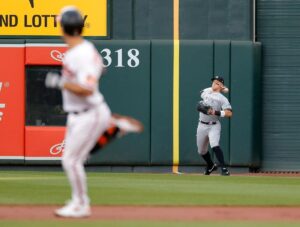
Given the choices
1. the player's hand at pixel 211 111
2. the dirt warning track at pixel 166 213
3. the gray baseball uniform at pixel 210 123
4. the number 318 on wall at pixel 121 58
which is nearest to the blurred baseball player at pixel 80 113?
the dirt warning track at pixel 166 213

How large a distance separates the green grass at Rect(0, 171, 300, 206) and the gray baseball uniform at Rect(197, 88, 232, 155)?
2.21m

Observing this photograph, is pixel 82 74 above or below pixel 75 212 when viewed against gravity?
above

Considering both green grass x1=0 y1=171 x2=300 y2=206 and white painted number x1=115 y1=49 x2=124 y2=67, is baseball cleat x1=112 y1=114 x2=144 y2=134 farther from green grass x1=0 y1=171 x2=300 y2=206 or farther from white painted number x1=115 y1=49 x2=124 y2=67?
white painted number x1=115 y1=49 x2=124 y2=67

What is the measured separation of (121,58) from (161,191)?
788 centimetres

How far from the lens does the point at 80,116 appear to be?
884 centimetres

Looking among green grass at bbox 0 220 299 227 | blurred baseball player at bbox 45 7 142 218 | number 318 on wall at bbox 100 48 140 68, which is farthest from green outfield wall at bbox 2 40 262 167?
blurred baseball player at bbox 45 7 142 218

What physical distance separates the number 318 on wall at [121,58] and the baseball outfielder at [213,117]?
8.31 ft

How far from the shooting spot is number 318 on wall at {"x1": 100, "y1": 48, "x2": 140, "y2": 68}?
20.6m

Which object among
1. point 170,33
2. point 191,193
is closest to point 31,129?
point 170,33

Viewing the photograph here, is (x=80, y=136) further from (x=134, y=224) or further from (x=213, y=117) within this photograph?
(x=213, y=117)

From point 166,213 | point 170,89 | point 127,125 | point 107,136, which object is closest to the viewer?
point 127,125

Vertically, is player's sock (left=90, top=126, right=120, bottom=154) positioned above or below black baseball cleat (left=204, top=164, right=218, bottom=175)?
above

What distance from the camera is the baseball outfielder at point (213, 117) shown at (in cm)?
1834

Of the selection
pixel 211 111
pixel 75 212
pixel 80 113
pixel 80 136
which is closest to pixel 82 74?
pixel 80 113
